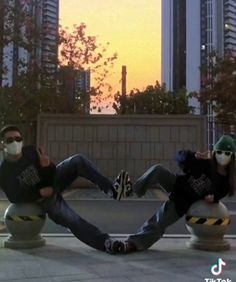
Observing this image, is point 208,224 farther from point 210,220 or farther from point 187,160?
point 187,160

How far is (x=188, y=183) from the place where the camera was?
315 inches

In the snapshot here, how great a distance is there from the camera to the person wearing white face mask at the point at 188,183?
7.83 m

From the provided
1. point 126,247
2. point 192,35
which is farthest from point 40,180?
point 192,35

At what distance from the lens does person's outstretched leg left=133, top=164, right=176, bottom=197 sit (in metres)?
7.76

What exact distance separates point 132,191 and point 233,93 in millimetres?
14663

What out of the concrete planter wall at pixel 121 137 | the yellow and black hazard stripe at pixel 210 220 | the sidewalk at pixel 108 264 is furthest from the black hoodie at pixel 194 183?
the concrete planter wall at pixel 121 137

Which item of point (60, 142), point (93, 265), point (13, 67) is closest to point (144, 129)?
point (60, 142)

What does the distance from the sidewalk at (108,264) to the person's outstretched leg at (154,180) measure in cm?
86

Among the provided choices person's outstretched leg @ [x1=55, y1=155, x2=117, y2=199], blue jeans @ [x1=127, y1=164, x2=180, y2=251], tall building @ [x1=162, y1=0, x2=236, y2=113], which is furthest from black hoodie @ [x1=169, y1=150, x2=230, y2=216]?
tall building @ [x1=162, y1=0, x2=236, y2=113]

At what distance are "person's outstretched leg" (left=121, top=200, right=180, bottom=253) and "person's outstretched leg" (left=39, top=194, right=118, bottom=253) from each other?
0.29 metres

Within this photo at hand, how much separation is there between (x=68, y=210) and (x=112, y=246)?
3.08 ft

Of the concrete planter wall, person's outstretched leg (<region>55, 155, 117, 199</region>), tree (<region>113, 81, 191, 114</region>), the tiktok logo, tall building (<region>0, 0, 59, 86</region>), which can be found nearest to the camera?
the tiktok logo

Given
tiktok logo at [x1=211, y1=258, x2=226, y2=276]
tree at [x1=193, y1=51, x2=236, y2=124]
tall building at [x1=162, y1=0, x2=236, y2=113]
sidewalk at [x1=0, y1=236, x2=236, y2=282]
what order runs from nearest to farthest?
sidewalk at [x1=0, y1=236, x2=236, y2=282] < tiktok logo at [x1=211, y1=258, x2=226, y2=276] < tree at [x1=193, y1=51, x2=236, y2=124] < tall building at [x1=162, y1=0, x2=236, y2=113]

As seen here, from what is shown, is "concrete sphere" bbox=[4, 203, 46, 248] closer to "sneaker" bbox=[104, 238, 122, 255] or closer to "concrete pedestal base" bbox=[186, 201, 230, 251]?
"sneaker" bbox=[104, 238, 122, 255]
